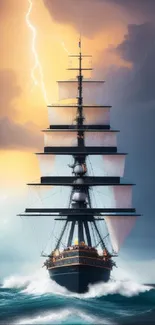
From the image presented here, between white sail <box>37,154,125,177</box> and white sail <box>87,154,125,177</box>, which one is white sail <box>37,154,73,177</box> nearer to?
white sail <box>37,154,125,177</box>

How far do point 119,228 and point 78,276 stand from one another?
444cm

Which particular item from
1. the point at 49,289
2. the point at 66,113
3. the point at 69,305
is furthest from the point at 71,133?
the point at 69,305

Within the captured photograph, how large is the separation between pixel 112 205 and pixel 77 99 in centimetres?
551

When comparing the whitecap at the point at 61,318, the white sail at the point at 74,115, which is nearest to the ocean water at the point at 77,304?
the whitecap at the point at 61,318

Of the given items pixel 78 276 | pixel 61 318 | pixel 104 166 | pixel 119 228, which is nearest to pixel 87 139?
pixel 104 166

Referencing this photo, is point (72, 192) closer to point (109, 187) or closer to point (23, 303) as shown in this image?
point (109, 187)

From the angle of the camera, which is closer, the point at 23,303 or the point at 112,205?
the point at 23,303

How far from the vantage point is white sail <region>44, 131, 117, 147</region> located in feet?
164

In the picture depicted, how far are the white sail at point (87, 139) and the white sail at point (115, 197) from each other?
7.16 ft

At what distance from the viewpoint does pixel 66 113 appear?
50469mm

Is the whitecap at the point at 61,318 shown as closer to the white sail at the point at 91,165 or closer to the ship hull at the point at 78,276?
the ship hull at the point at 78,276

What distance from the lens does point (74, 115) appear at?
50.6 meters

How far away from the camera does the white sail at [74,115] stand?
50.1 m

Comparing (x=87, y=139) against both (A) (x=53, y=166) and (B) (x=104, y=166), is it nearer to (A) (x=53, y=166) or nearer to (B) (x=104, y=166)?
(B) (x=104, y=166)
